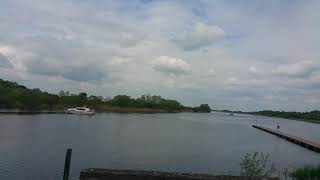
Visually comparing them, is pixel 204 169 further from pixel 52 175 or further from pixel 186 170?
pixel 52 175

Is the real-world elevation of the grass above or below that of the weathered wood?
below

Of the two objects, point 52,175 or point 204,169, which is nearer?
point 52,175

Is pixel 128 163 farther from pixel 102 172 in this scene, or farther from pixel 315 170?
pixel 102 172

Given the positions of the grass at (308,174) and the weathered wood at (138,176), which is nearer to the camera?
the weathered wood at (138,176)

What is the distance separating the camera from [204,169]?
102 feet

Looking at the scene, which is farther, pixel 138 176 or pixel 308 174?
pixel 308 174

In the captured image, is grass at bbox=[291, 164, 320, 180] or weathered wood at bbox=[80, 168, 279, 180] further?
grass at bbox=[291, 164, 320, 180]

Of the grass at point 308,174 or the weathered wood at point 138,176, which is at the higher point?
the weathered wood at point 138,176

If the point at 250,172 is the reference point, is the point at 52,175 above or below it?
below

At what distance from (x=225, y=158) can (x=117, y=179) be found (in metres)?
24.3

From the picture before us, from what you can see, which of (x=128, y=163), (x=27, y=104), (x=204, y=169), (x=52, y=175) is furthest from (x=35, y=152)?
(x=27, y=104)

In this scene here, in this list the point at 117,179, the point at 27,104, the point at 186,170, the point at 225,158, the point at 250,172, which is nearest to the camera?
the point at 117,179

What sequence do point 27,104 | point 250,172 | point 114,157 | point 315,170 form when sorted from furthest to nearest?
point 27,104 → point 114,157 → point 315,170 → point 250,172

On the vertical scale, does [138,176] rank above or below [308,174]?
above
